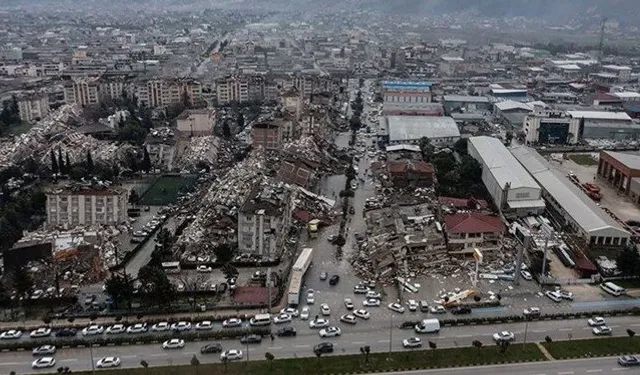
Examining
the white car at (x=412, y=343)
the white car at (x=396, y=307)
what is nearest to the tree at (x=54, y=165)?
the white car at (x=396, y=307)

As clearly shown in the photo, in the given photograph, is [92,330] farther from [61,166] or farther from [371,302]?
[61,166]

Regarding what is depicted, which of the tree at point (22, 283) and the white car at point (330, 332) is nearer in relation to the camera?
the white car at point (330, 332)

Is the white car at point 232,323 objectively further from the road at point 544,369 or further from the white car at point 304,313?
the road at point 544,369

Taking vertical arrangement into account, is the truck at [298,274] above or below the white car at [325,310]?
above

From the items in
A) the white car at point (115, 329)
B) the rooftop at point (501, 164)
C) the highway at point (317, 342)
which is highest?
the rooftop at point (501, 164)

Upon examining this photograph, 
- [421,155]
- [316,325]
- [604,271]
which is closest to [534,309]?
[604,271]

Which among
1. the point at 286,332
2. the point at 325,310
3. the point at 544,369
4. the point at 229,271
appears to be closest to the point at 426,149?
the point at 229,271

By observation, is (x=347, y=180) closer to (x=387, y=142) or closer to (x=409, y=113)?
(x=387, y=142)
